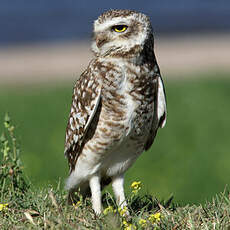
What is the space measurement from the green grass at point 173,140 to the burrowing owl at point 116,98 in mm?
1710

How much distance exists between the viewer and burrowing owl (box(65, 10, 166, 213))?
4.49 meters

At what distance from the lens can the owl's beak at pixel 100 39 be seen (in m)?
4.54

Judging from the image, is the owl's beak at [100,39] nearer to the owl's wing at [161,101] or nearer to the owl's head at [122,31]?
the owl's head at [122,31]

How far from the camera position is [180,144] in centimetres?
952

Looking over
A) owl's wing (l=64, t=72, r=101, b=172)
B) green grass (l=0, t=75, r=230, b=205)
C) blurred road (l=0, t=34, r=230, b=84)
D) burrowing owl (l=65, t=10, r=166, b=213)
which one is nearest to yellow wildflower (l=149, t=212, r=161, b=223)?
burrowing owl (l=65, t=10, r=166, b=213)

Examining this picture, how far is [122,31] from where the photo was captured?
4.47 meters

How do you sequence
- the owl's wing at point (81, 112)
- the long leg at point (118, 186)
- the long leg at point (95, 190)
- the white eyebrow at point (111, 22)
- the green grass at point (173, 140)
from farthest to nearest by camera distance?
the green grass at point (173, 140) < the long leg at point (118, 186) < the long leg at point (95, 190) < the owl's wing at point (81, 112) < the white eyebrow at point (111, 22)

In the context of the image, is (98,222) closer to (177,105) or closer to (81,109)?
(81,109)

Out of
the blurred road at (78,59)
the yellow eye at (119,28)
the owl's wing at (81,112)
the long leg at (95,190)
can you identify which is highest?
the blurred road at (78,59)

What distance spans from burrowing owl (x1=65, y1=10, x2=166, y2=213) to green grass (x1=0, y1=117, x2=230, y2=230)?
0.41m

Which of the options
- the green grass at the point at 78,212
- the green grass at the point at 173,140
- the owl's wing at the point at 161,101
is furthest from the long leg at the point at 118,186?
the green grass at the point at 173,140

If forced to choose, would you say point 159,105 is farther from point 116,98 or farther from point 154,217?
point 154,217

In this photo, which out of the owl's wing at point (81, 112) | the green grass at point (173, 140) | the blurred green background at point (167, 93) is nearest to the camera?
the owl's wing at point (81, 112)

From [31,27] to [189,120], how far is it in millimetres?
15638
